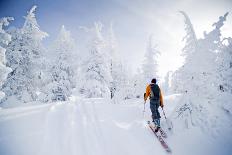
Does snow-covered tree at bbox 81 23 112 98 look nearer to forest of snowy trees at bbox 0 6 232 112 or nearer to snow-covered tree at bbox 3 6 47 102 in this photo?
forest of snowy trees at bbox 0 6 232 112

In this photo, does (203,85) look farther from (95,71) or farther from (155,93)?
(95,71)

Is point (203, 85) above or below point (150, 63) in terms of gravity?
below

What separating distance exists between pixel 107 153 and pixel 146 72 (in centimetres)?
2962

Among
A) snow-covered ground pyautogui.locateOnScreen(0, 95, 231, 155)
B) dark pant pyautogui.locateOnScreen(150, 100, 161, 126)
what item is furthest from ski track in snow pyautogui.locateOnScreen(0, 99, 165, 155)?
dark pant pyautogui.locateOnScreen(150, 100, 161, 126)

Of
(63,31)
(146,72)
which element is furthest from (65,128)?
(146,72)

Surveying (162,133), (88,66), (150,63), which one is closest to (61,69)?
(88,66)

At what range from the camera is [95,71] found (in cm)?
3083

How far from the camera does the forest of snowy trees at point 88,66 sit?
8430 mm

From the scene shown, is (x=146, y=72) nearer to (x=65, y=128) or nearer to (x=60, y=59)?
(x=60, y=59)

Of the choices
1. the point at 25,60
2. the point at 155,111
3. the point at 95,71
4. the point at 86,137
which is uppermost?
the point at 25,60

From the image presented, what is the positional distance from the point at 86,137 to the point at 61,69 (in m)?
21.0

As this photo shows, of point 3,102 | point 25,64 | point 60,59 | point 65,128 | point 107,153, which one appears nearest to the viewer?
point 107,153

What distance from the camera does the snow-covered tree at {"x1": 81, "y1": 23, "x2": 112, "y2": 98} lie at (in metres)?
30.0

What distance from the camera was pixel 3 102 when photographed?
22188mm
